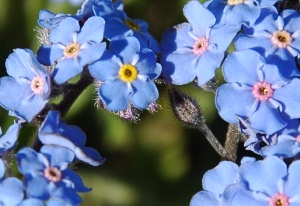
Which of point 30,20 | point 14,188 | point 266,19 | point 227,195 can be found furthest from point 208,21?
point 30,20

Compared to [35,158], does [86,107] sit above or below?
below

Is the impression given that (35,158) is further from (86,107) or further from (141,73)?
(86,107)

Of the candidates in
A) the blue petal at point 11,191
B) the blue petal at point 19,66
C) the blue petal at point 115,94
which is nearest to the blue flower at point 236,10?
the blue petal at point 115,94

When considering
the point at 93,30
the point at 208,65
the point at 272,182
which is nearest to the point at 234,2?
the point at 208,65

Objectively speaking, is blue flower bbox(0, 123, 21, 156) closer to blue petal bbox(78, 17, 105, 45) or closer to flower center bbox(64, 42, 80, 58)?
flower center bbox(64, 42, 80, 58)

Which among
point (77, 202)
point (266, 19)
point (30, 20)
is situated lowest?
point (30, 20)

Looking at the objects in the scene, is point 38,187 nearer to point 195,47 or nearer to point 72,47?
point 72,47

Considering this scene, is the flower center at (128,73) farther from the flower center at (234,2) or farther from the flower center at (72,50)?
the flower center at (234,2)
